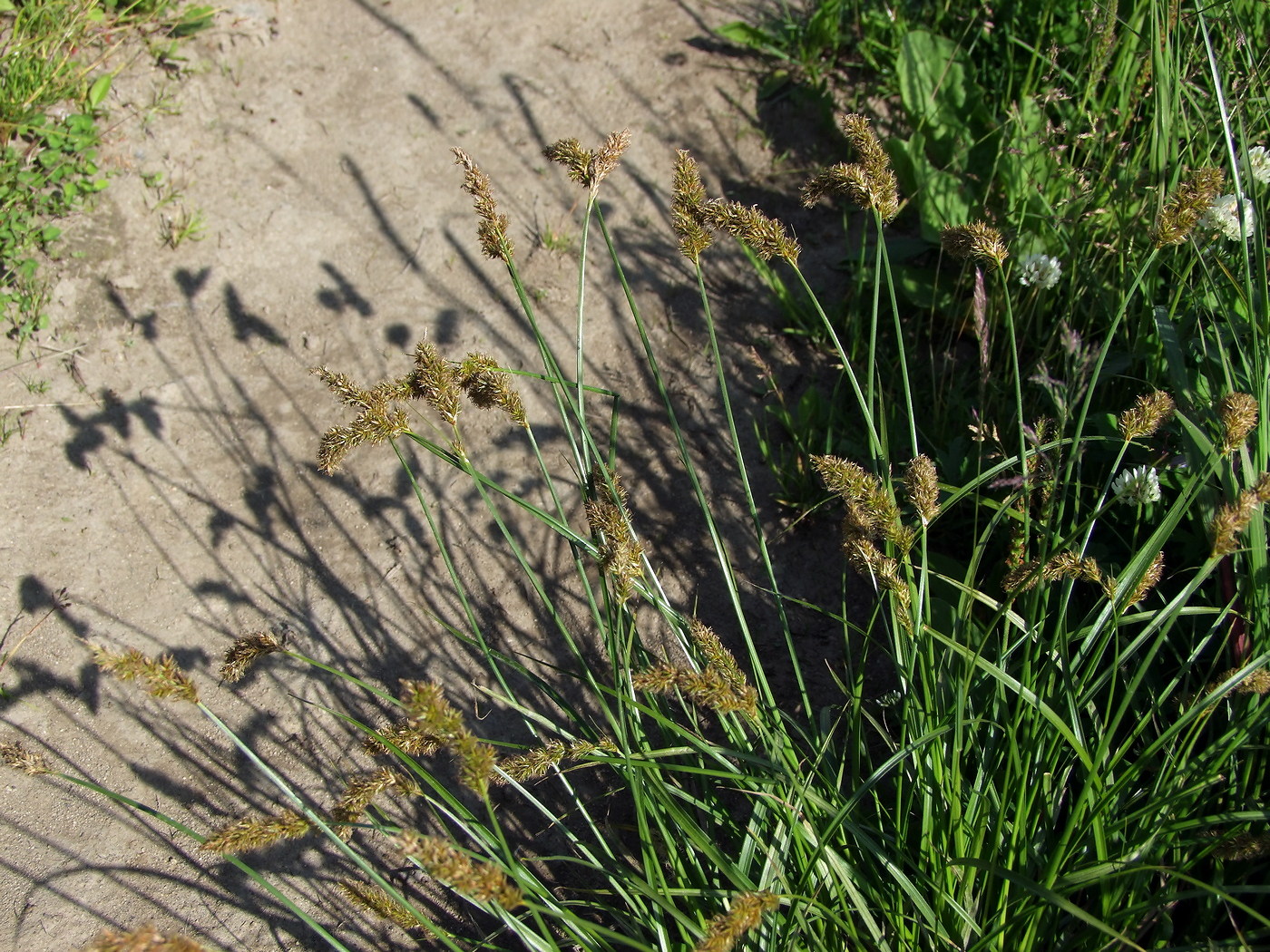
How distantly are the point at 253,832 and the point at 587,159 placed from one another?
3.41ft

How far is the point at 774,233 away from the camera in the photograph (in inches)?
56.1

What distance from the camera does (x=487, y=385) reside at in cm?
150

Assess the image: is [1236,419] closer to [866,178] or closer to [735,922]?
[866,178]

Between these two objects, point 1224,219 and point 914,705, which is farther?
point 1224,219

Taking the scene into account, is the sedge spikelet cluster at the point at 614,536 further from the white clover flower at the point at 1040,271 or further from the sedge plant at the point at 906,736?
the white clover flower at the point at 1040,271

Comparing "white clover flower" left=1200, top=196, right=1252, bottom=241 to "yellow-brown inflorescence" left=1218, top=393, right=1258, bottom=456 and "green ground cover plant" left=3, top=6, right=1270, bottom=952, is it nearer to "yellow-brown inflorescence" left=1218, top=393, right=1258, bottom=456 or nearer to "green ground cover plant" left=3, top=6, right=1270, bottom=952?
→ "green ground cover plant" left=3, top=6, right=1270, bottom=952

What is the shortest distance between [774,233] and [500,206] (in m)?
1.68

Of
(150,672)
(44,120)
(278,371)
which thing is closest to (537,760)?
(150,672)

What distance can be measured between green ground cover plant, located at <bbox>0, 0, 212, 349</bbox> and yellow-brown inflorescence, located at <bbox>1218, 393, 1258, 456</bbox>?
2754mm

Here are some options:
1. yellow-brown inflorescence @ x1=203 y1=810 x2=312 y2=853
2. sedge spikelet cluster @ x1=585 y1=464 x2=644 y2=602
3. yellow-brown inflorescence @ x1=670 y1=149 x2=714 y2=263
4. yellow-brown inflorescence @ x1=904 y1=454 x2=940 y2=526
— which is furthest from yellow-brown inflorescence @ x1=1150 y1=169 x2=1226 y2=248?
yellow-brown inflorescence @ x1=203 y1=810 x2=312 y2=853

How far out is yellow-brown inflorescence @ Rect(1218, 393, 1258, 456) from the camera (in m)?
1.27

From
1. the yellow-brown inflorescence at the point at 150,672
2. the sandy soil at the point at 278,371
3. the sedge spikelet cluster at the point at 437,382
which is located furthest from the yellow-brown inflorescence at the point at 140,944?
the sandy soil at the point at 278,371

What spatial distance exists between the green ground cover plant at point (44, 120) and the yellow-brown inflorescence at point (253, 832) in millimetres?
2011

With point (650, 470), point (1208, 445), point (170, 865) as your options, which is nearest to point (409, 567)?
point (650, 470)
